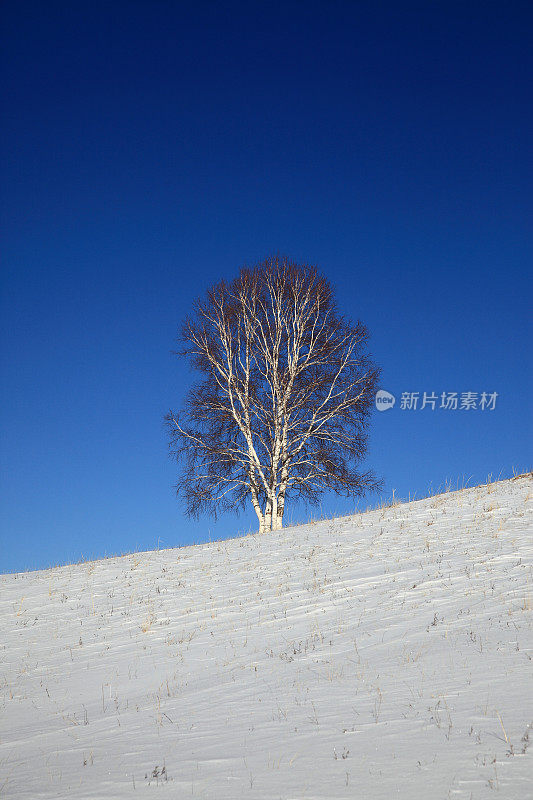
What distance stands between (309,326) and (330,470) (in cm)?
506

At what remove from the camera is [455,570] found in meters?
9.94

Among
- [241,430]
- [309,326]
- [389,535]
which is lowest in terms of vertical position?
[389,535]

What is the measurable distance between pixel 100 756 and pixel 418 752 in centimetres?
271

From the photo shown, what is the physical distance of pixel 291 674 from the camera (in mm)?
6840

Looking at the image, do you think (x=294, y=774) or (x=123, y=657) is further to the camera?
(x=123, y=657)

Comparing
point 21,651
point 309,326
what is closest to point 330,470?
point 309,326

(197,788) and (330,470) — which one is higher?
(330,470)

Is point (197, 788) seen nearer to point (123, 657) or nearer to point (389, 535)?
point (123, 657)

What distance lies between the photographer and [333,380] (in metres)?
19.9

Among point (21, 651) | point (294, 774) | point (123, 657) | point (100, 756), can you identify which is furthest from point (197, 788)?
point (21, 651)

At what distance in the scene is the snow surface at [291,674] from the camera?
4.38 metres

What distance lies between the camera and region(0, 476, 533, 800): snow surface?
173 inches

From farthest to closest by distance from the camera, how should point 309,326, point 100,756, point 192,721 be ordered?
point 309,326
point 192,721
point 100,756

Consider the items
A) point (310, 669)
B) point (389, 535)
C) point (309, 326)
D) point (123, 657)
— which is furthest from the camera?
point (309, 326)
